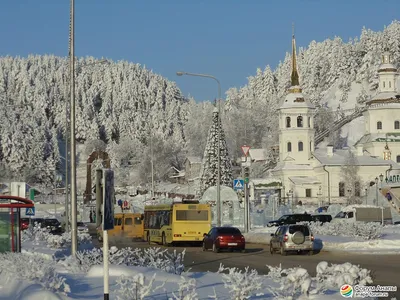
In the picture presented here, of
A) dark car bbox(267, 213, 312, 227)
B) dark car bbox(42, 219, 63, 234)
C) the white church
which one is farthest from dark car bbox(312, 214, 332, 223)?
the white church

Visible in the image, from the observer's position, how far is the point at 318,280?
15.1 meters

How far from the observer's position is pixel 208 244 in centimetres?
3741

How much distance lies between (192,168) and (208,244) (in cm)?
10611

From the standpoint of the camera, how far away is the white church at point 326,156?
104312mm

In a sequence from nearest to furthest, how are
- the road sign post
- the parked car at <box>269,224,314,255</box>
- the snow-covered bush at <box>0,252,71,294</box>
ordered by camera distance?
the road sign post < the snow-covered bush at <box>0,252,71,294</box> < the parked car at <box>269,224,314,255</box>

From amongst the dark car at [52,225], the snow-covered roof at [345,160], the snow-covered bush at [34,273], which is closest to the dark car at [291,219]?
the dark car at [52,225]

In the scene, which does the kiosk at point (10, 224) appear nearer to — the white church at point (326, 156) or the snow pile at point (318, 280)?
the snow pile at point (318, 280)

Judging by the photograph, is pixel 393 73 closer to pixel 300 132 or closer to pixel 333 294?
pixel 300 132

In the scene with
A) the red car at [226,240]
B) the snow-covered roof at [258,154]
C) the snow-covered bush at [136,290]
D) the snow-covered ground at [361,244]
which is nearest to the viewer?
the snow-covered bush at [136,290]

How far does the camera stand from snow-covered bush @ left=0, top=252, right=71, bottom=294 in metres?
13.6

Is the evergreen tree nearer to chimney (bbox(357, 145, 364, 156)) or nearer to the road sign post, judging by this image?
chimney (bbox(357, 145, 364, 156))

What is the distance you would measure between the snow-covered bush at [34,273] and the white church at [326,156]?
81.9 m

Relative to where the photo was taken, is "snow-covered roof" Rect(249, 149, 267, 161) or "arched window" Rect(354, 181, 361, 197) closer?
"arched window" Rect(354, 181, 361, 197)

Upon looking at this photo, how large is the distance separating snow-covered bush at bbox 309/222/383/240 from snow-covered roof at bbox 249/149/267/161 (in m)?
102
